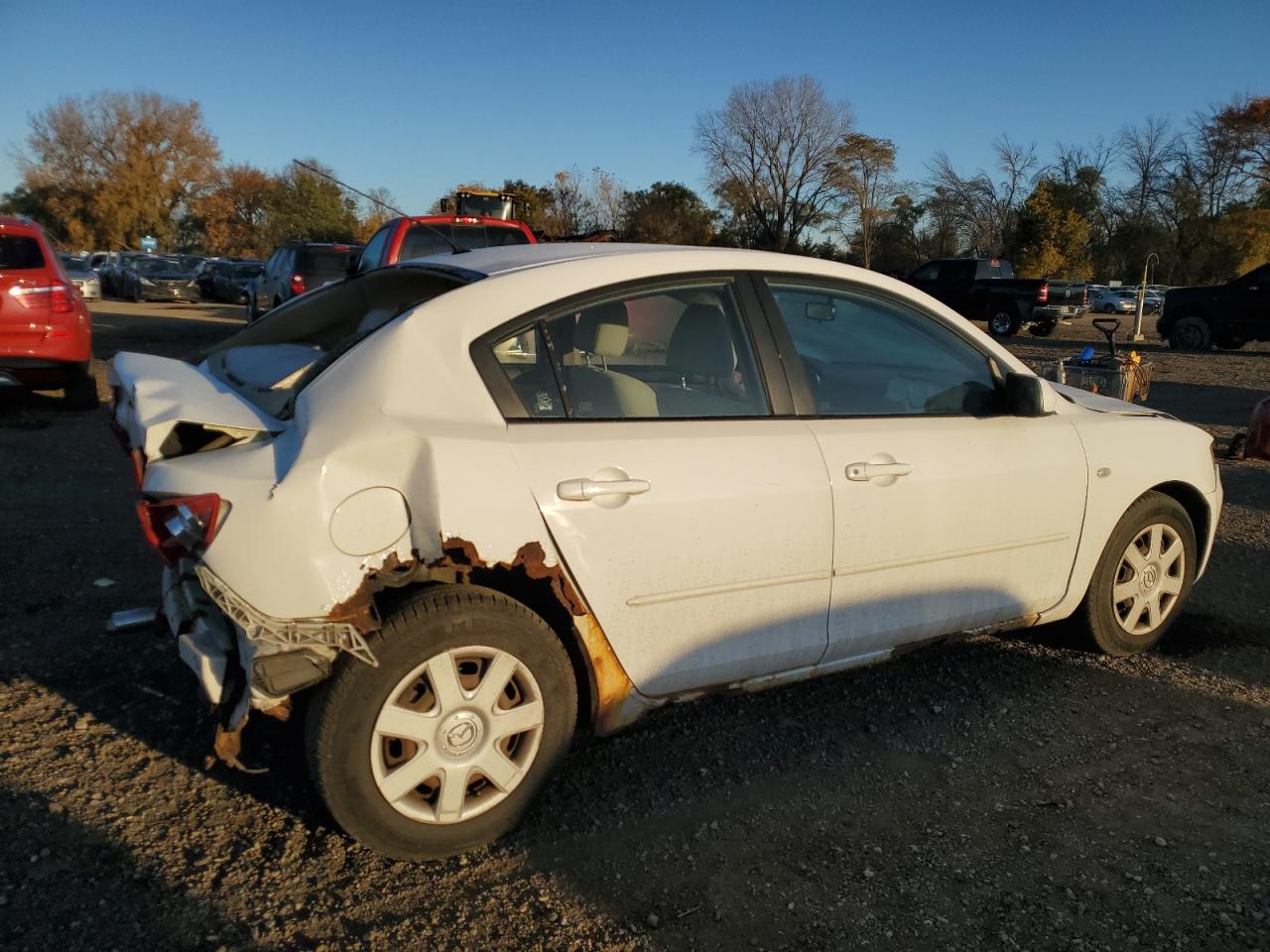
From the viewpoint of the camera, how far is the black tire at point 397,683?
8.08ft

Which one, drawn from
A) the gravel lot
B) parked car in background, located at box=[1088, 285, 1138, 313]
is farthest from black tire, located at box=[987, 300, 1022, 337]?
the gravel lot

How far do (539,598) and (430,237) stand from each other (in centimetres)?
884

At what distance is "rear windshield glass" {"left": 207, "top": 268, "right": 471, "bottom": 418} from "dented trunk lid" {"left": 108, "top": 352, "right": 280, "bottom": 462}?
105mm

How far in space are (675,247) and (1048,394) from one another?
5.11 ft

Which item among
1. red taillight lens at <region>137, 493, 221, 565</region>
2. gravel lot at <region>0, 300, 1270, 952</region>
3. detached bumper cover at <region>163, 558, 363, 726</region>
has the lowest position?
gravel lot at <region>0, 300, 1270, 952</region>

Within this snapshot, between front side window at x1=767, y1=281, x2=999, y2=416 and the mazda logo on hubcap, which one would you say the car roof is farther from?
the mazda logo on hubcap

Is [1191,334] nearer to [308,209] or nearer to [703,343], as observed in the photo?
[703,343]

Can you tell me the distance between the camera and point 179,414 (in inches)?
105

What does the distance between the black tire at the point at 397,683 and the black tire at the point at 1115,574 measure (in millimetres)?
2403

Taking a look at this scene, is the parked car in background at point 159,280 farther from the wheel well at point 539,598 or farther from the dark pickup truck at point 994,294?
the wheel well at point 539,598

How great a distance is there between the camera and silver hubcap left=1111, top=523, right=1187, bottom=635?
4.05 metres

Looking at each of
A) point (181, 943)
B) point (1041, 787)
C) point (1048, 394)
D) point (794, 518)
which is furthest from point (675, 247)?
point (181, 943)

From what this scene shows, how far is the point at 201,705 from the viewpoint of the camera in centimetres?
346

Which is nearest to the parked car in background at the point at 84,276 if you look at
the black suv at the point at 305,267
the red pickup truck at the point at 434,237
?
the black suv at the point at 305,267
